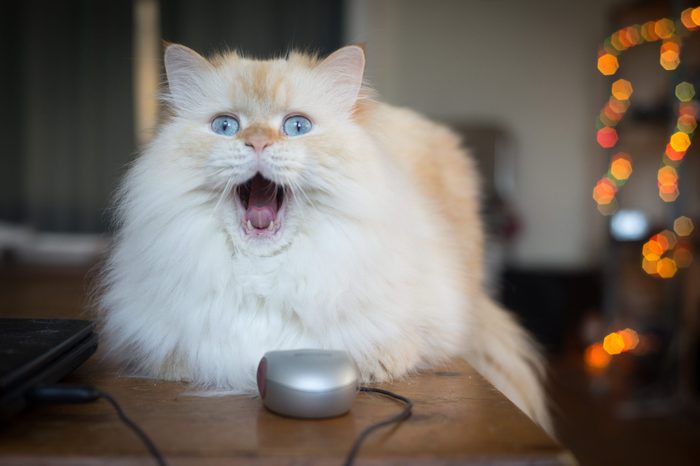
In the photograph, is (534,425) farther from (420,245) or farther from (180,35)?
(180,35)

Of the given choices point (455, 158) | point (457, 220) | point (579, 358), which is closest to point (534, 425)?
point (457, 220)

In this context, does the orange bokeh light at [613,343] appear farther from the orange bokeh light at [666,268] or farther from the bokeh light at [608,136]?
the bokeh light at [608,136]

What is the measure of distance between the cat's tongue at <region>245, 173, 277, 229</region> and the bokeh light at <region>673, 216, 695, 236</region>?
3350 mm

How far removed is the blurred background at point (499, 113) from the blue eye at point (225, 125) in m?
3.34

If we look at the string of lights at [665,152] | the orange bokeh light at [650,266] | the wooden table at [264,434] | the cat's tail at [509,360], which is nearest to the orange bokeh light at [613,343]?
the string of lights at [665,152]

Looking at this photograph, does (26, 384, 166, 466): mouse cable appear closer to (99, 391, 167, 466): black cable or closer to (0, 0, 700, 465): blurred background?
(99, 391, 167, 466): black cable

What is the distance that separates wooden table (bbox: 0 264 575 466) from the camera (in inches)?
24.1

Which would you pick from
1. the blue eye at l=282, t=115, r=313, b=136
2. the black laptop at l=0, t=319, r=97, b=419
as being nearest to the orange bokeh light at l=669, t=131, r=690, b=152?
the blue eye at l=282, t=115, r=313, b=136

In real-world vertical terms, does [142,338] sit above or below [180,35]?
below

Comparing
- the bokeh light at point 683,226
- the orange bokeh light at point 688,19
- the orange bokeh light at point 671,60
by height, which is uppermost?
the orange bokeh light at point 688,19

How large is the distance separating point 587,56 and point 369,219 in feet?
15.3

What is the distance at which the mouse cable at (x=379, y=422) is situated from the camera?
2.01 ft

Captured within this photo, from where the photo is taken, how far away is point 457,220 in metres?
1.53

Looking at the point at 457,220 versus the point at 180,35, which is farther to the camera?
the point at 180,35
